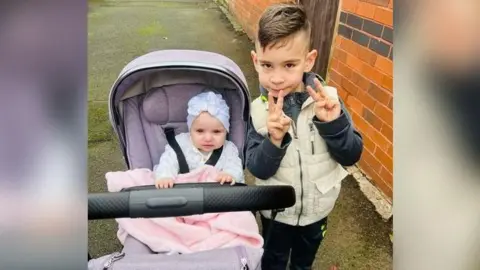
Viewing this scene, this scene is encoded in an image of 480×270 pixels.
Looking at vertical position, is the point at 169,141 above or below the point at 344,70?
below

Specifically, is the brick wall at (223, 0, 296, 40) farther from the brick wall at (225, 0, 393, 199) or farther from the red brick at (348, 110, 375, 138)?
the red brick at (348, 110, 375, 138)

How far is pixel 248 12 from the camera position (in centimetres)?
679

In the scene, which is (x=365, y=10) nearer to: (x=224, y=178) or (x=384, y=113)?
(x=384, y=113)

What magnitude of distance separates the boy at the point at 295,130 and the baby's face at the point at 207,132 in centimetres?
15

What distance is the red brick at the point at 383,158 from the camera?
2.75 metres

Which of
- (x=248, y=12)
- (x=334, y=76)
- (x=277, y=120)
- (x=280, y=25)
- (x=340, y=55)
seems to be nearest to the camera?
(x=277, y=120)

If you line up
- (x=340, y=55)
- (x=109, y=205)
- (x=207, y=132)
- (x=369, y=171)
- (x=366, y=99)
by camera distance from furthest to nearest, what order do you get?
(x=340, y=55), (x=369, y=171), (x=366, y=99), (x=207, y=132), (x=109, y=205)

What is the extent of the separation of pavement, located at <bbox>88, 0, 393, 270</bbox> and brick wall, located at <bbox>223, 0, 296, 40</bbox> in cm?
16

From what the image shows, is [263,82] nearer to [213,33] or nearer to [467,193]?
[467,193]

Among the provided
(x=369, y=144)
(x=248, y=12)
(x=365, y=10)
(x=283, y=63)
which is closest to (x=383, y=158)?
(x=369, y=144)

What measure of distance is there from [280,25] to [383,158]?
5.15ft

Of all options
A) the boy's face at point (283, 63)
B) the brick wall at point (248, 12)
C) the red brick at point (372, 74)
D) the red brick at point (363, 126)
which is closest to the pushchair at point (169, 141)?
the boy's face at point (283, 63)

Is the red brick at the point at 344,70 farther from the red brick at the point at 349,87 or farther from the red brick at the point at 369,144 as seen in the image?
the red brick at the point at 369,144

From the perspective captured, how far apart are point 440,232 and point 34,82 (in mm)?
280
